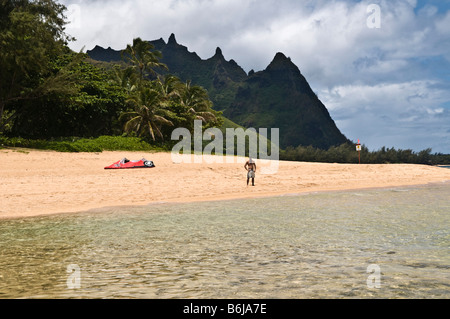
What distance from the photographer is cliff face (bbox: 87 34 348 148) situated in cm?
14950

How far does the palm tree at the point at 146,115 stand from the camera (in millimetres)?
39044

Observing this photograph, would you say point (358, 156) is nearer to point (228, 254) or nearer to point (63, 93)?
point (63, 93)

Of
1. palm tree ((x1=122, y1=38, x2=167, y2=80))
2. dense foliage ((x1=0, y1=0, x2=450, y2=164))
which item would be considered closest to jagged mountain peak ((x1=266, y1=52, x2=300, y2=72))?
dense foliage ((x1=0, y1=0, x2=450, y2=164))

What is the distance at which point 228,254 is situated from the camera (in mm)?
6969

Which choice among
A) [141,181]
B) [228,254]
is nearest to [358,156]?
[141,181]

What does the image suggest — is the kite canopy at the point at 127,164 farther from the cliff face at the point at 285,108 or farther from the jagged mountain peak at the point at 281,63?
the jagged mountain peak at the point at 281,63

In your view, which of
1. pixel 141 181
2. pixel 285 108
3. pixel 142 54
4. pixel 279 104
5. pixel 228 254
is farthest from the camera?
pixel 279 104

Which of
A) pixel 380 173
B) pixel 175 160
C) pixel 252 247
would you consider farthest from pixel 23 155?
pixel 380 173

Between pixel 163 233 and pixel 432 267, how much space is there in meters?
5.91

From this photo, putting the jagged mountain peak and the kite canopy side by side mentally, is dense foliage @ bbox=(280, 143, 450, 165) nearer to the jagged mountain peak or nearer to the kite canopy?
the kite canopy

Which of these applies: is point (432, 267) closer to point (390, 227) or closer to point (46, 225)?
point (390, 227)

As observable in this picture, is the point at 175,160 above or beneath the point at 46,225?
above

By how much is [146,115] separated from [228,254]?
34.1 m
